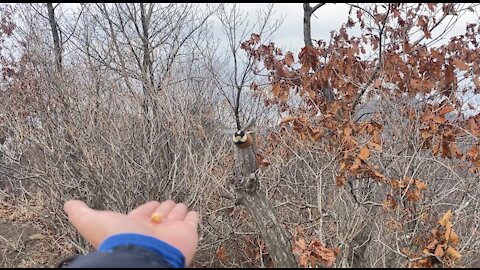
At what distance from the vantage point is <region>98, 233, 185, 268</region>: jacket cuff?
3.60ft

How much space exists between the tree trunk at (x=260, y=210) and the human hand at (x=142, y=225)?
153cm

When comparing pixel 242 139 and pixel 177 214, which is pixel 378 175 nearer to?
pixel 242 139

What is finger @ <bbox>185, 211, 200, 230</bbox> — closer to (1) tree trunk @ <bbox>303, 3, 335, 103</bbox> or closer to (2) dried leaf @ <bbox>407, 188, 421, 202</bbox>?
(2) dried leaf @ <bbox>407, 188, 421, 202</bbox>

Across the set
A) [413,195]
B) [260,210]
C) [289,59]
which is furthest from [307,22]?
[260,210]

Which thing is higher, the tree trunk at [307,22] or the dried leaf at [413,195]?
the tree trunk at [307,22]

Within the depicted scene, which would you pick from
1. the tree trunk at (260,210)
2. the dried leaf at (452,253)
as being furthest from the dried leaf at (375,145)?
the tree trunk at (260,210)

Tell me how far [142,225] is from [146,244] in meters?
0.11

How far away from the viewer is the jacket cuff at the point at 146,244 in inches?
43.2

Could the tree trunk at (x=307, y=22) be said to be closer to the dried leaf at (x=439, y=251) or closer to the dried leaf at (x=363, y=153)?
the dried leaf at (x=363, y=153)

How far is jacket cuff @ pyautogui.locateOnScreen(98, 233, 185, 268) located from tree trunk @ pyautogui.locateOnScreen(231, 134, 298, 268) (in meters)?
1.69

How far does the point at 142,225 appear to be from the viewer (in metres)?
1.21

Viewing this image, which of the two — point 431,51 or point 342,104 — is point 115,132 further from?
point 431,51

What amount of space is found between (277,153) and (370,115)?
1.15m

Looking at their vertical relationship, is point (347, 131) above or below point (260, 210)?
above
